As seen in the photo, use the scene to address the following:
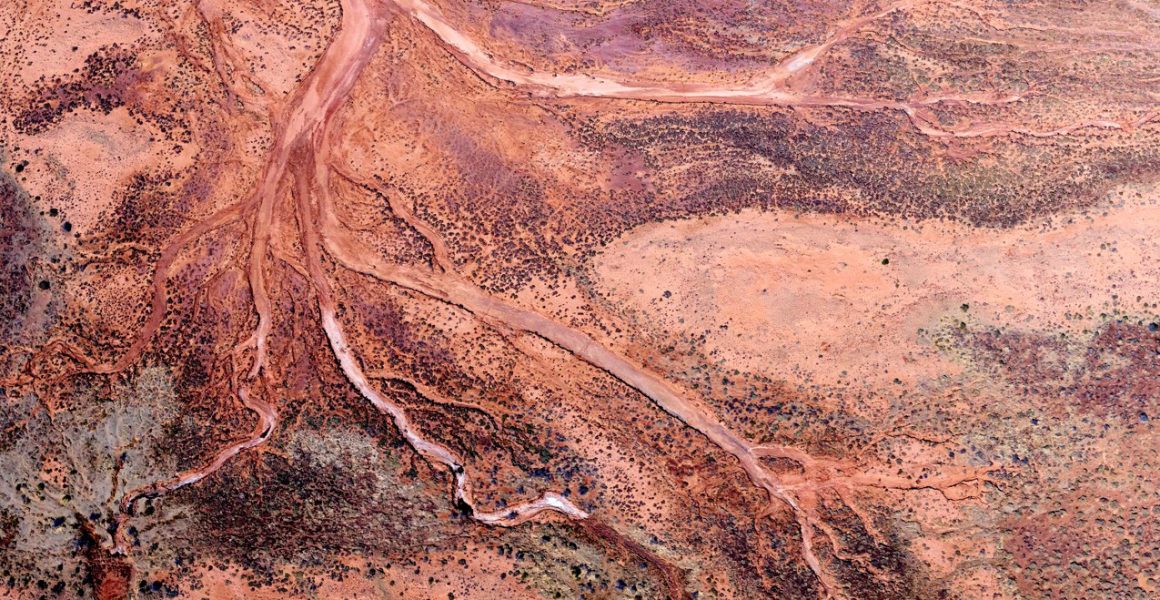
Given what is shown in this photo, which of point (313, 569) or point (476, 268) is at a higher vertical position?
point (476, 268)

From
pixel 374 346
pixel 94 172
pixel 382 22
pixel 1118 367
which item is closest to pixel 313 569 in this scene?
pixel 374 346

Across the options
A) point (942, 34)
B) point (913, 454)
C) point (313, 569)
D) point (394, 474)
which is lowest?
point (313, 569)

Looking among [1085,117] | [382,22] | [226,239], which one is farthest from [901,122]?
[226,239]

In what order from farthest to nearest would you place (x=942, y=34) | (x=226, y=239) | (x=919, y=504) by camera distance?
1. (x=942, y=34)
2. (x=226, y=239)
3. (x=919, y=504)

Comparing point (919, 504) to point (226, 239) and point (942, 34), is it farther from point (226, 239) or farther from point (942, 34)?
point (226, 239)

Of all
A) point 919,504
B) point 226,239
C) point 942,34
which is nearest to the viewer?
point 919,504

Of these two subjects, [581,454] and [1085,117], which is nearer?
[581,454]
